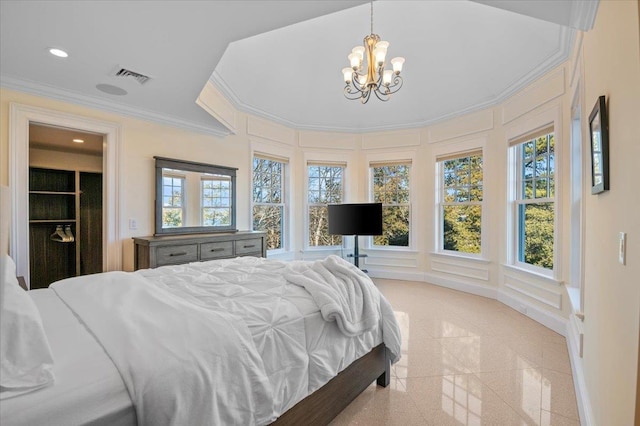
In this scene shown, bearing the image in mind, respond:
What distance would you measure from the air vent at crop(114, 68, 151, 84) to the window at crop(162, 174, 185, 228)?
4.09 ft

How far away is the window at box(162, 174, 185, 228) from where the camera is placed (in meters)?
3.76

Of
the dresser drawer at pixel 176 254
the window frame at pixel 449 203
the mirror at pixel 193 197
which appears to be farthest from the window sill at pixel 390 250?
the dresser drawer at pixel 176 254

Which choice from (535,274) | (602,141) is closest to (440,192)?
(535,274)

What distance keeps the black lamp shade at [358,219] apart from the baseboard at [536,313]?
1.90 meters

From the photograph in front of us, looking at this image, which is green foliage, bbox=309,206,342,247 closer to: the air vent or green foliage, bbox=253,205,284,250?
green foliage, bbox=253,205,284,250

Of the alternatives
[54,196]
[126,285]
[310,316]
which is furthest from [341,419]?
[54,196]

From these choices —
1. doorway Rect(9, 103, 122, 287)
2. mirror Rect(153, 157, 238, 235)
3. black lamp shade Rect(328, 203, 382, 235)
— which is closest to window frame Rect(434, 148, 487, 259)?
black lamp shade Rect(328, 203, 382, 235)

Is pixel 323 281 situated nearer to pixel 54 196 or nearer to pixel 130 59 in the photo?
pixel 130 59

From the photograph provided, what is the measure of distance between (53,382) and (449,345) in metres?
2.85

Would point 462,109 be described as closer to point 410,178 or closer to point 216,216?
point 410,178

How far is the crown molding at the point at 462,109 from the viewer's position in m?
3.05

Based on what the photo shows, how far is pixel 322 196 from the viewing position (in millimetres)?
5598

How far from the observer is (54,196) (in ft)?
Answer: 15.3

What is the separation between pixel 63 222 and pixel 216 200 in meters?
2.57
